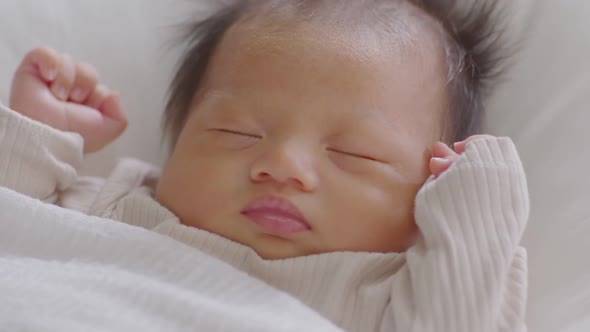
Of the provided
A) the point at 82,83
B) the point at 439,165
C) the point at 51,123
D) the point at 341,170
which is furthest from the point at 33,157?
→ the point at 439,165

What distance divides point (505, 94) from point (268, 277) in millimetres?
629

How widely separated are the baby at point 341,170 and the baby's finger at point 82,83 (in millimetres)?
90

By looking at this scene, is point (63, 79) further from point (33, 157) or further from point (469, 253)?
point (469, 253)

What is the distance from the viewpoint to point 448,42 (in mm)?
1418

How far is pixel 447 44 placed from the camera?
1.41 meters

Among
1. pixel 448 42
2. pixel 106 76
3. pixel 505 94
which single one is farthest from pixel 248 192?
pixel 106 76

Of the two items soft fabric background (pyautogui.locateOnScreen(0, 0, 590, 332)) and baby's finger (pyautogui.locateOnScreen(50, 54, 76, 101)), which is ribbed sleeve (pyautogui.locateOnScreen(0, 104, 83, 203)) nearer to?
baby's finger (pyautogui.locateOnScreen(50, 54, 76, 101))

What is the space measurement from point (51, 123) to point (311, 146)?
1.81 feet

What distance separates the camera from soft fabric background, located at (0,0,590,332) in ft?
4.15

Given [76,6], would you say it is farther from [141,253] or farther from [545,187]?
[545,187]

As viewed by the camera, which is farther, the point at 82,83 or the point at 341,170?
the point at 82,83

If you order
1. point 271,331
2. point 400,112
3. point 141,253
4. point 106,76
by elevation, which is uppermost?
point 400,112

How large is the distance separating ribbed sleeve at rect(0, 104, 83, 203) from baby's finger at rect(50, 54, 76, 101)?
4.7 inches

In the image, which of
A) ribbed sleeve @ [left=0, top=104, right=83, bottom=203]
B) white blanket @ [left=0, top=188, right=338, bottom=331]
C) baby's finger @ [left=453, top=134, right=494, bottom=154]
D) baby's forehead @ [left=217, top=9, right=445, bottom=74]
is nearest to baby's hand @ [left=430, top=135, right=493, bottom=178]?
baby's finger @ [left=453, top=134, right=494, bottom=154]
